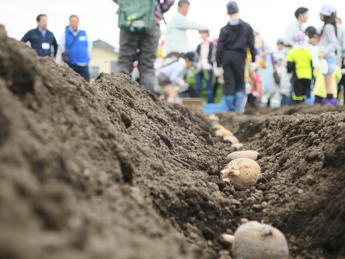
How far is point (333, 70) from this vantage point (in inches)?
438

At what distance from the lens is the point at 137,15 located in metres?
7.37

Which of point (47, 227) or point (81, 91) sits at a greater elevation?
point (81, 91)

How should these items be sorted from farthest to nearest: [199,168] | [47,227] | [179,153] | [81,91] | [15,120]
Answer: [179,153]
[199,168]
[81,91]
[15,120]
[47,227]

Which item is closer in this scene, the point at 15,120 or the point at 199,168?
the point at 15,120

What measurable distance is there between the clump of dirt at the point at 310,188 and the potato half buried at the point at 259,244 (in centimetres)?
17

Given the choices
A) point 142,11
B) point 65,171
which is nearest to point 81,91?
point 65,171

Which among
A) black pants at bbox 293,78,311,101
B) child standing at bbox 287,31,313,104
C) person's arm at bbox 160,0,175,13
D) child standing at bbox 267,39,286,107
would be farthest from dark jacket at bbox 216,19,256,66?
child standing at bbox 267,39,286,107

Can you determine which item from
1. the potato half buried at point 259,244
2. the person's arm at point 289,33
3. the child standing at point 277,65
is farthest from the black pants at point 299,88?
the potato half buried at point 259,244

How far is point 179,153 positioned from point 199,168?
31 cm

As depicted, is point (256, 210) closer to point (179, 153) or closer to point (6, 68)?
point (179, 153)

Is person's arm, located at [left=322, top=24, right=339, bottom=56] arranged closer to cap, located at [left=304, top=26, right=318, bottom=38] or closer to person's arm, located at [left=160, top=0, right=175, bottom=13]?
cap, located at [left=304, top=26, right=318, bottom=38]

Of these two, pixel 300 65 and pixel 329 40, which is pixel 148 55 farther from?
pixel 329 40

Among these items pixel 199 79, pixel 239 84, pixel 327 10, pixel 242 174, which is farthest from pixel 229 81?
pixel 242 174

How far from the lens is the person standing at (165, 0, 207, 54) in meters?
10.8
